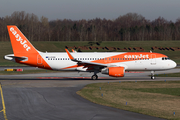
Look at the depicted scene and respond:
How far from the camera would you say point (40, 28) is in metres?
169

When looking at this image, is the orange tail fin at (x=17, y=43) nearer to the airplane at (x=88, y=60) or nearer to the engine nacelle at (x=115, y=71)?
the airplane at (x=88, y=60)

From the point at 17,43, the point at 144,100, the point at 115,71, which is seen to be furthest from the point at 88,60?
the point at 144,100

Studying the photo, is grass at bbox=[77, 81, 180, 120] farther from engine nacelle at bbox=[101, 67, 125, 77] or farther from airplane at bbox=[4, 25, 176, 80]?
airplane at bbox=[4, 25, 176, 80]

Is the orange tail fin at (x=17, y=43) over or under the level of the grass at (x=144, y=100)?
over

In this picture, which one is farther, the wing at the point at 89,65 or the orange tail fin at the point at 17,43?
the orange tail fin at the point at 17,43

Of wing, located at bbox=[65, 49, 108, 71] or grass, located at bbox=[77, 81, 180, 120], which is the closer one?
grass, located at bbox=[77, 81, 180, 120]

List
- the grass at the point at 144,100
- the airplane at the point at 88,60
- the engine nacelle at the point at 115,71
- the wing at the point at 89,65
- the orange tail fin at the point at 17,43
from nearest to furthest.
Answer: the grass at the point at 144,100, the engine nacelle at the point at 115,71, the wing at the point at 89,65, the airplane at the point at 88,60, the orange tail fin at the point at 17,43

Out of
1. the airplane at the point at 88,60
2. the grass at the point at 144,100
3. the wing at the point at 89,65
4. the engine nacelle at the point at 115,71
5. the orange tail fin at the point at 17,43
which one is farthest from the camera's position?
the orange tail fin at the point at 17,43

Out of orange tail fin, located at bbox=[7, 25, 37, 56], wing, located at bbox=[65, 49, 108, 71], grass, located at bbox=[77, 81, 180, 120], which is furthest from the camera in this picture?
orange tail fin, located at bbox=[7, 25, 37, 56]

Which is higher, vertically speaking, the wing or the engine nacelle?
the wing

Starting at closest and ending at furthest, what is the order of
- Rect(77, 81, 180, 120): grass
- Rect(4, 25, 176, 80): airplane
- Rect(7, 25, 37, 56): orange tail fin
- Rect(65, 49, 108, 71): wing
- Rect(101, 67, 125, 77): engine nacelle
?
Rect(77, 81, 180, 120): grass, Rect(101, 67, 125, 77): engine nacelle, Rect(65, 49, 108, 71): wing, Rect(4, 25, 176, 80): airplane, Rect(7, 25, 37, 56): orange tail fin

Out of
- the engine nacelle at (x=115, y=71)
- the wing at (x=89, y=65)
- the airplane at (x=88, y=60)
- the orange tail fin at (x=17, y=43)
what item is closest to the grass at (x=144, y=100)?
the engine nacelle at (x=115, y=71)

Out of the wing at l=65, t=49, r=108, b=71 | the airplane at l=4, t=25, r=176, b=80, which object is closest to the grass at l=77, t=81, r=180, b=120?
the wing at l=65, t=49, r=108, b=71


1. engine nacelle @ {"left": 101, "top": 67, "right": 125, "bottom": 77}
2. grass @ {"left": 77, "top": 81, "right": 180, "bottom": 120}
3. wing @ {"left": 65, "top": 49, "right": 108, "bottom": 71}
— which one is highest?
wing @ {"left": 65, "top": 49, "right": 108, "bottom": 71}
